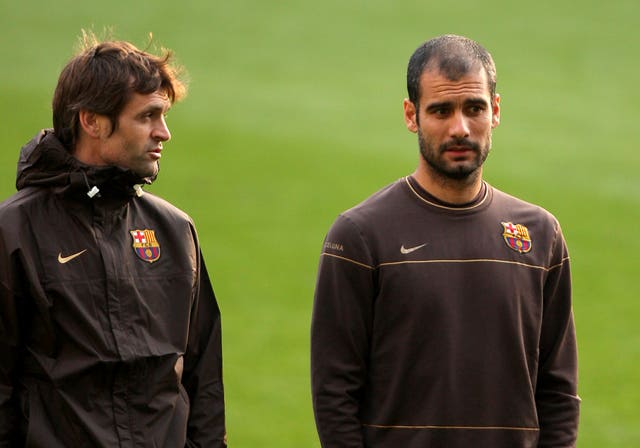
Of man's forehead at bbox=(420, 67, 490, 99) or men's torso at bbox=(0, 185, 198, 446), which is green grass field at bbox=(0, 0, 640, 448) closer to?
men's torso at bbox=(0, 185, 198, 446)

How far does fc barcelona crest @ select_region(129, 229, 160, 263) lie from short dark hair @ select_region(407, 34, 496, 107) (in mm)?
1020

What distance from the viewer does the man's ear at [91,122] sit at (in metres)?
4.23

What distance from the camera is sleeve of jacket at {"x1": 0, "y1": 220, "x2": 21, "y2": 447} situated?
399 cm

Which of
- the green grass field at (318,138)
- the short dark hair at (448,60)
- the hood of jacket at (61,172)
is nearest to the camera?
the short dark hair at (448,60)

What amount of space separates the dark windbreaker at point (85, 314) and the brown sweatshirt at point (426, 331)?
58cm

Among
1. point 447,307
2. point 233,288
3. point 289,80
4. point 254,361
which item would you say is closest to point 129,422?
point 447,307

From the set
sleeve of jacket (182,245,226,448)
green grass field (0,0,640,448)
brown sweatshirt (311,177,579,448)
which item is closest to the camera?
brown sweatshirt (311,177,579,448)

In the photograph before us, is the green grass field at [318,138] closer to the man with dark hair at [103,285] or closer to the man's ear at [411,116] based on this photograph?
the man with dark hair at [103,285]

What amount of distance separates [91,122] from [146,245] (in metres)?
0.46

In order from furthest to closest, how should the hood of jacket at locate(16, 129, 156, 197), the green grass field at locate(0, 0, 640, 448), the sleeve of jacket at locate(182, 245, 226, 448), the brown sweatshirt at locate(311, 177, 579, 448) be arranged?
the green grass field at locate(0, 0, 640, 448) → the sleeve of jacket at locate(182, 245, 226, 448) → the hood of jacket at locate(16, 129, 156, 197) → the brown sweatshirt at locate(311, 177, 579, 448)

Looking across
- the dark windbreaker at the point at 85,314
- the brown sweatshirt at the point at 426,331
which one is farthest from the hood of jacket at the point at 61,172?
the brown sweatshirt at the point at 426,331

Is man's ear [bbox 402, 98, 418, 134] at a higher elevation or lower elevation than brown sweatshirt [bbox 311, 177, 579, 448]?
higher

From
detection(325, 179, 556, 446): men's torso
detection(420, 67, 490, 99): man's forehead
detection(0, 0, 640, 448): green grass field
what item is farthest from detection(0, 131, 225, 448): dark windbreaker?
detection(0, 0, 640, 448): green grass field

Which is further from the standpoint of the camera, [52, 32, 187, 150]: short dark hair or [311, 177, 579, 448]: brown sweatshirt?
[52, 32, 187, 150]: short dark hair
